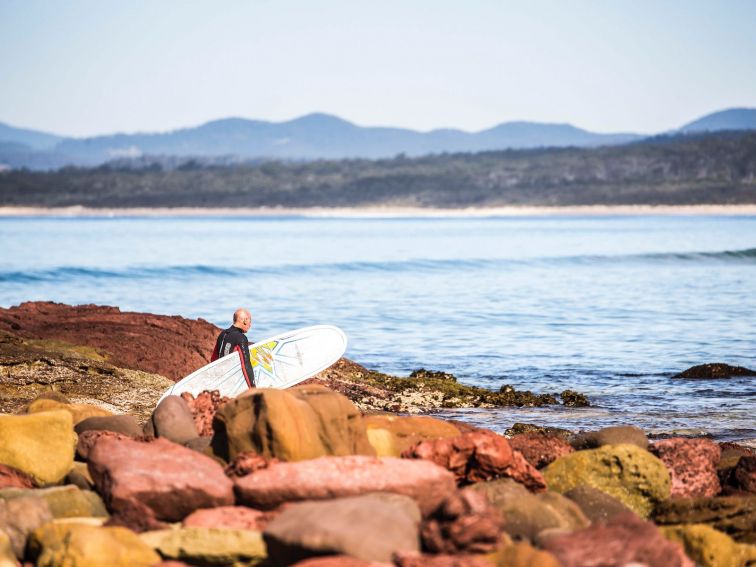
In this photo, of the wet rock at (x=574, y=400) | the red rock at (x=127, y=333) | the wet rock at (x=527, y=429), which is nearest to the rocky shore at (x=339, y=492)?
the wet rock at (x=527, y=429)

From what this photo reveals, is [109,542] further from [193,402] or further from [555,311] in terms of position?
[555,311]


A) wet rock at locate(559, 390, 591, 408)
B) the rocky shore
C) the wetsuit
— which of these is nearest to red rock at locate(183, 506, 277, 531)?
the rocky shore

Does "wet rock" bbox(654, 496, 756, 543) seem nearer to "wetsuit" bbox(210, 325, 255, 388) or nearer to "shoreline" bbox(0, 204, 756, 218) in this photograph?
"wetsuit" bbox(210, 325, 255, 388)

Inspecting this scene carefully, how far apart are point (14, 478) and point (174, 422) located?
1316 millimetres

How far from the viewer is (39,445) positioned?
8.41 meters

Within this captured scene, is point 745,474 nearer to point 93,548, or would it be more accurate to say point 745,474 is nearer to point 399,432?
point 399,432

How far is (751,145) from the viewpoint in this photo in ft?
505

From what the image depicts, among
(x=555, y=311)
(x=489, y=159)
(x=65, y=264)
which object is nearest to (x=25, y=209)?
(x=489, y=159)

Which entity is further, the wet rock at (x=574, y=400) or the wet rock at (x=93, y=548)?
the wet rock at (x=574, y=400)

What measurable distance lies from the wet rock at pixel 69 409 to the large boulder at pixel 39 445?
859 mm

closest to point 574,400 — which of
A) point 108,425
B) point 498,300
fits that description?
point 108,425

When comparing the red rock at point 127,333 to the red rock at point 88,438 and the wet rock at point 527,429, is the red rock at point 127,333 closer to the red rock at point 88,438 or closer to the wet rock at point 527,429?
the wet rock at point 527,429

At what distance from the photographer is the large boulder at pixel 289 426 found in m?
7.71

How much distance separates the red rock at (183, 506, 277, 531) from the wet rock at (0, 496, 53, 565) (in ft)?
3.05
